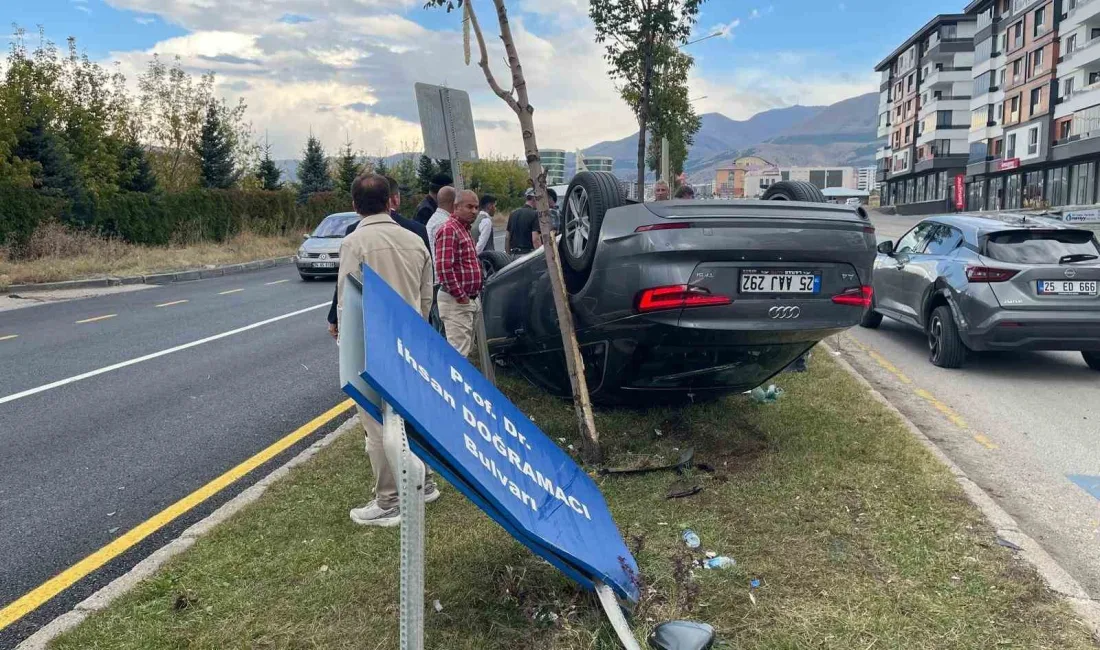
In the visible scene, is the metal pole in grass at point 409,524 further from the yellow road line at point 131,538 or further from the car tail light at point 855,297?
the car tail light at point 855,297

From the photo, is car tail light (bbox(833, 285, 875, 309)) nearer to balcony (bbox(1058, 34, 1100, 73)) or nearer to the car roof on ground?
the car roof on ground

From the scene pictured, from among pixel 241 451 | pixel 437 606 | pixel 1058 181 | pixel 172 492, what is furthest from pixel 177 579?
pixel 1058 181

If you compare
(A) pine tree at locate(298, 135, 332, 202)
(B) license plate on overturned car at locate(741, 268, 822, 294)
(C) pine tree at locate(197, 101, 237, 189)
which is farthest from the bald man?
(A) pine tree at locate(298, 135, 332, 202)

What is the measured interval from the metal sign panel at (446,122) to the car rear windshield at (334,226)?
1242 centimetres

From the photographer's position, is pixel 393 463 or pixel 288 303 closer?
pixel 393 463

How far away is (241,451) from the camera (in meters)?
5.89

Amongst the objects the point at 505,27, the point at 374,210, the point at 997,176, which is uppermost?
the point at 505,27

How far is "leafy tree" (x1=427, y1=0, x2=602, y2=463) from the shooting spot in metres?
4.77

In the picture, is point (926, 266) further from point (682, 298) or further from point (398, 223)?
point (398, 223)

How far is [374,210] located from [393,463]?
2.50 metres

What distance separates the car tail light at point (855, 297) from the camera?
453 centimetres

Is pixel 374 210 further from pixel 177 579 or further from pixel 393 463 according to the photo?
pixel 393 463

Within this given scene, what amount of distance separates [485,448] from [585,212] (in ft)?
8.03

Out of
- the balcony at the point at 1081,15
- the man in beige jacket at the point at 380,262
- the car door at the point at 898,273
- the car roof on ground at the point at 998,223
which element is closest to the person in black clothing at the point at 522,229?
the car door at the point at 898,273
